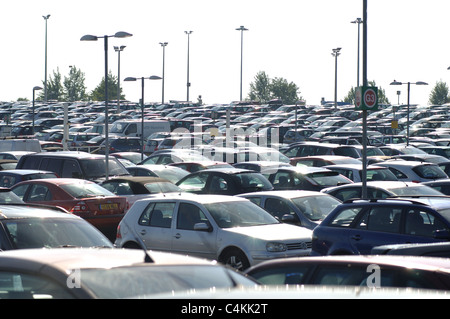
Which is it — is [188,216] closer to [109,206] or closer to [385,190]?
[109,206]

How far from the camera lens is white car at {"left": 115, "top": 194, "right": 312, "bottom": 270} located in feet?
44.2

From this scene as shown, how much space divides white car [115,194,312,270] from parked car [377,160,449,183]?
33.5ft

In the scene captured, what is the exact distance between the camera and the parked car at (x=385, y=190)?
18172 millimetres

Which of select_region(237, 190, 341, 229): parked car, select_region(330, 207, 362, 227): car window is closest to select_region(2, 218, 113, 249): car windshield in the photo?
select_region(330, 207, 362, 227): car window

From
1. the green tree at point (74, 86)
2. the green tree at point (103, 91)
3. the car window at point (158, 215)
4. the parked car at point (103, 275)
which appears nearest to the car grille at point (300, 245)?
the car window at point (158, 215)

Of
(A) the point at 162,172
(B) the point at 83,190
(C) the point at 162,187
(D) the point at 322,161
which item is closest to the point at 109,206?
(B) the point at 83,190

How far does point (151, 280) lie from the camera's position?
5230mm

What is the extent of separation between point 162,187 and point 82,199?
3327 mm

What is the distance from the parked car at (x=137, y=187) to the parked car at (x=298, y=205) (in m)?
4.05

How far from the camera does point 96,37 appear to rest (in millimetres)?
26312

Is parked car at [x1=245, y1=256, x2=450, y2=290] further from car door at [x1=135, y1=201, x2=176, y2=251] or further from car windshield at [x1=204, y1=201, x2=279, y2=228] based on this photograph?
car door at [x1=135, y1=201, x2=176, y2=251]
